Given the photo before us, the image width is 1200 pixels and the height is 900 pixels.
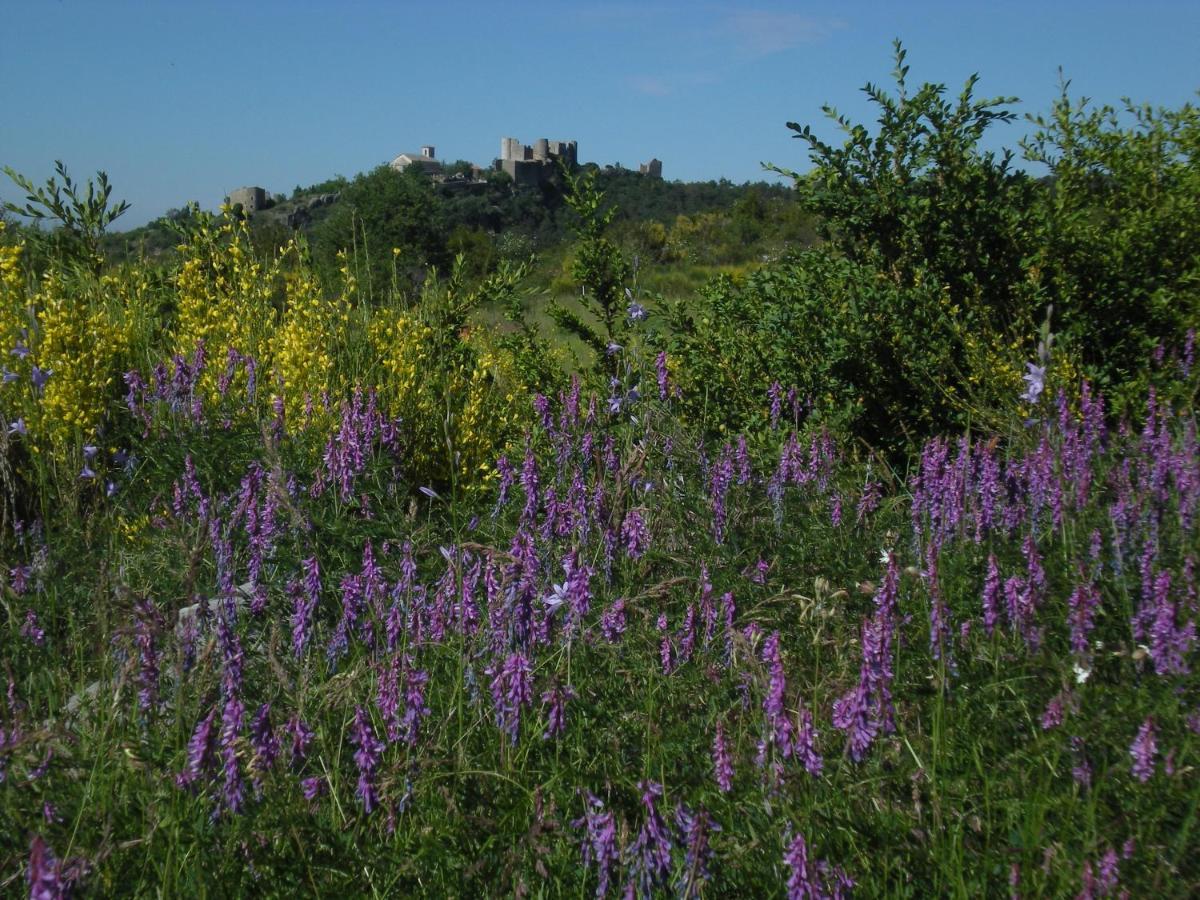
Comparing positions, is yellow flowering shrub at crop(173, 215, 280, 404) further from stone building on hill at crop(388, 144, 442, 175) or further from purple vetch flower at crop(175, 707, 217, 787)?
stone building on hill at crop(388, 144, 442, 175)

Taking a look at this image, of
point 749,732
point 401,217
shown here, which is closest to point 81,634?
point 749,732

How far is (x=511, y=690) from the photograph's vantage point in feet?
7.34

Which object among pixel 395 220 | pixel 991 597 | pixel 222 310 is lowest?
pixel 991 597

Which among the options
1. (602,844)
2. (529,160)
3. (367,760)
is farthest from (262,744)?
(529,160)

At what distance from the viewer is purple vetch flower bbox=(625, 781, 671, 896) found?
1787 millimetres

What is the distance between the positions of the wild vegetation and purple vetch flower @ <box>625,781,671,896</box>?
0.05ft

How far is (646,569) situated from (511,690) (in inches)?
45.2

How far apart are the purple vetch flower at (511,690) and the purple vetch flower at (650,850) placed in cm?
46

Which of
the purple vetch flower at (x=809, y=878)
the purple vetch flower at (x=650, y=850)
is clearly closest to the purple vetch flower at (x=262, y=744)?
the purple vetch flower at (x=650, y=850)

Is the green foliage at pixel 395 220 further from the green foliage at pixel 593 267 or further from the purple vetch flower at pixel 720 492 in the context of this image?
the purple vetch flower at pixel 720 492

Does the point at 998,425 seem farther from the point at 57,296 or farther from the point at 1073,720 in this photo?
the point at 57,296

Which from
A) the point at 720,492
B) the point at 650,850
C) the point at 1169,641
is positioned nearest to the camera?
the point at 650,850

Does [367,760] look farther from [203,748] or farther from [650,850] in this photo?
[650,850]

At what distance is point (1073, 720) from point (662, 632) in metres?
1.06
